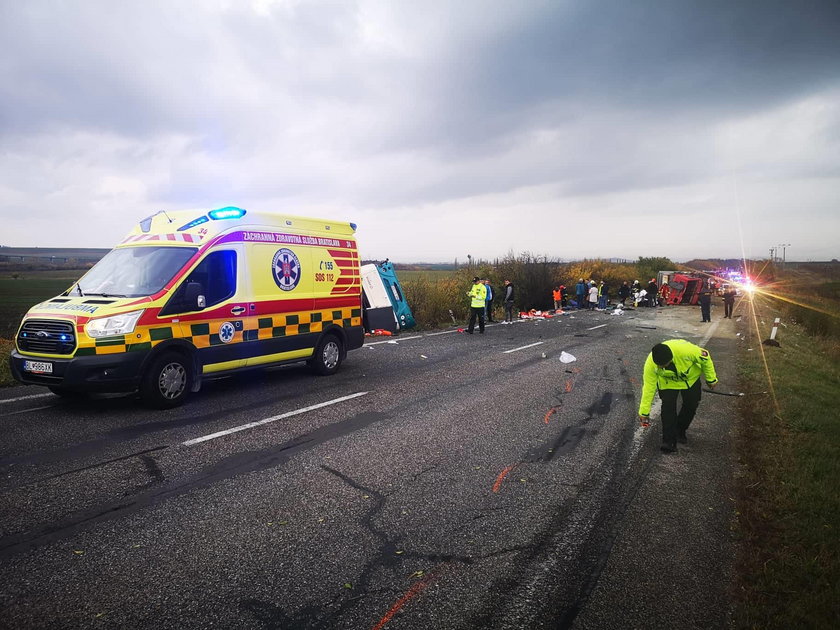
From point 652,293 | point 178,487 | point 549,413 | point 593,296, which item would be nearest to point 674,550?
point 549,413

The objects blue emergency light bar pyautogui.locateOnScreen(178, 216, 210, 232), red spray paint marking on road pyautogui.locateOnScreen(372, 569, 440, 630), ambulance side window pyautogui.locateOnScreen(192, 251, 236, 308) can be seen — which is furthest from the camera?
blue emergency light bar pyautogui.locateOnScreen(178, 216, 210, 232)

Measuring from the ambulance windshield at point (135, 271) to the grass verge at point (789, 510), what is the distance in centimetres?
661

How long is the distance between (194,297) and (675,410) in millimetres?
5916

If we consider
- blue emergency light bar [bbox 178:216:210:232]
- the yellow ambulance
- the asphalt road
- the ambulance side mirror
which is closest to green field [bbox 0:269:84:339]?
the yellow ambulance

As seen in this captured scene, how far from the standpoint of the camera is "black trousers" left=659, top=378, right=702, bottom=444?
529 cm

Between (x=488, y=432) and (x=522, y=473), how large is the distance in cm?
117

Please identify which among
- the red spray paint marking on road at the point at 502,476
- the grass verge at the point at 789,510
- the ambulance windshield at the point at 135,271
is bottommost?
the grass verge at the point at 789,510

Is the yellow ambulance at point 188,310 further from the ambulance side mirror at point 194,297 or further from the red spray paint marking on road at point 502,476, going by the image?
the red spray paint marking on road at point 502,476

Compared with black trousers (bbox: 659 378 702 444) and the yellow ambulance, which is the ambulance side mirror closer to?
the yellow ambulance

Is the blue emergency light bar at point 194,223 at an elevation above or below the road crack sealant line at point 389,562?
above

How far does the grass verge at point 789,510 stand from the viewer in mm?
2785

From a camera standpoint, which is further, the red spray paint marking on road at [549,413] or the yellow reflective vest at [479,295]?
the yellow reflective vest at [479,295]

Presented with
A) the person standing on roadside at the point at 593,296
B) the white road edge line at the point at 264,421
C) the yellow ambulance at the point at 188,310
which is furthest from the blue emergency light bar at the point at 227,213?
the person standing on roadside at the point at 593,296

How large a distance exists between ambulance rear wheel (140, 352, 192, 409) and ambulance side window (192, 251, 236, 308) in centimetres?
85
